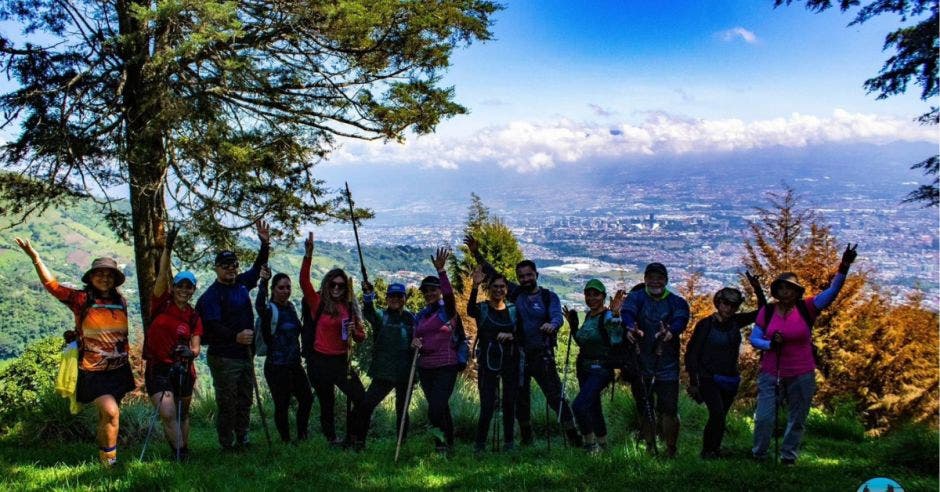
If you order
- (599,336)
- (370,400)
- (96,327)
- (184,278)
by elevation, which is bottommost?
(370,400)

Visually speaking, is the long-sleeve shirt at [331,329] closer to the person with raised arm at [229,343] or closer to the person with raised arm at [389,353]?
the person with raised arm at [389,353]

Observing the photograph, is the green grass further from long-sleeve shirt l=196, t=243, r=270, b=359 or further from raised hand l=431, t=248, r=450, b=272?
raised hand l=431, t=248, r=450, b=272

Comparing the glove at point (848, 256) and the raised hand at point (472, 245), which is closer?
the glove at point (848, 256)

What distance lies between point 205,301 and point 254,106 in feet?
20.4

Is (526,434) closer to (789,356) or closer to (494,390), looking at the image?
(494,390)

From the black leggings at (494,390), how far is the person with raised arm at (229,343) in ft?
8.07

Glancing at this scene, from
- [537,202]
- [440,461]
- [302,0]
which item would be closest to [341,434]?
[440,461]

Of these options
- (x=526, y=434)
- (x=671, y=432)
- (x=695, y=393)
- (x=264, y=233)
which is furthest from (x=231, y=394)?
(x=695, y=393)

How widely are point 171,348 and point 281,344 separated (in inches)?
46.2

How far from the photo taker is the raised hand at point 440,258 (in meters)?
6.72

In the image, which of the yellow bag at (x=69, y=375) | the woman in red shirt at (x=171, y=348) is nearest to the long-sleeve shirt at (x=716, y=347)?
the woman in red shirt at (x=171, y=348)

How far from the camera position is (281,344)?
23.1ft

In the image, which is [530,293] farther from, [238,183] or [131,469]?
[238,183]

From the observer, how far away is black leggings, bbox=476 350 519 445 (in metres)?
6.86
